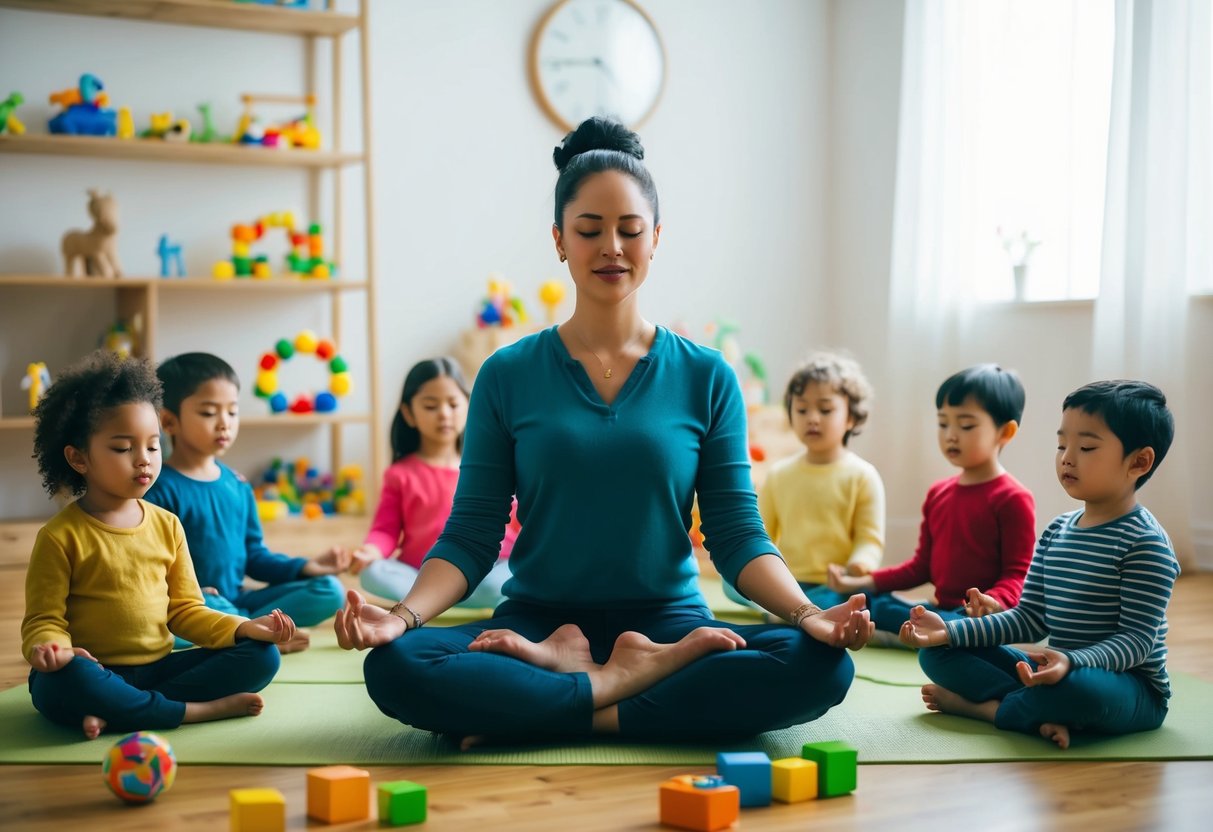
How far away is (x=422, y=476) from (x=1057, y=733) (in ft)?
5.41

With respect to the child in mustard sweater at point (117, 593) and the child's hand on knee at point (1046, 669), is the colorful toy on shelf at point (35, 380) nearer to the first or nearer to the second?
the child in mustard sweater at point (117, 593)

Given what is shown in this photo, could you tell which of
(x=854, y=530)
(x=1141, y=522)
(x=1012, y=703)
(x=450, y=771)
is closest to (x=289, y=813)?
(x=450, y=771)

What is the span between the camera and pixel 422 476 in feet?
10.0

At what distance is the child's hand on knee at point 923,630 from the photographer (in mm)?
1843

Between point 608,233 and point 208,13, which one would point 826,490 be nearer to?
point 608,233

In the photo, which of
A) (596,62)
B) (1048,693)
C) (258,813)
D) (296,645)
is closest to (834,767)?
(1048,693)

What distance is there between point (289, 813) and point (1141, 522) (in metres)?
1.21

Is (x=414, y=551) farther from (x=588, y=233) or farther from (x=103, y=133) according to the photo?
(x=103, y=133)

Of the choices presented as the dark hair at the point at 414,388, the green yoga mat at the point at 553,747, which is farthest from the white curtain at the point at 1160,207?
the dark hair at the point at 414,388

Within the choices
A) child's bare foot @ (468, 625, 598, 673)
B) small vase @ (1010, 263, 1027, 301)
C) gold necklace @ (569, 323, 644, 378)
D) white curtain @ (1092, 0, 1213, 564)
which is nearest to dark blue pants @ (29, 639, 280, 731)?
child's bare foot @ (468, 625, 598, 673)

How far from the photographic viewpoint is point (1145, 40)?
3.51 m

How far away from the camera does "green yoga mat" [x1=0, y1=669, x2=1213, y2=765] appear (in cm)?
172

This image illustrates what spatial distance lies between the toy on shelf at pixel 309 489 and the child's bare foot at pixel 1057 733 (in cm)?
275

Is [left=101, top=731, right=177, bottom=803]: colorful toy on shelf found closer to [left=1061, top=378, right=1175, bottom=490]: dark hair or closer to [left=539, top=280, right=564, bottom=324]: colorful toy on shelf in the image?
[left=1061, top=378, right=1175, bottom=490]: dark hair
